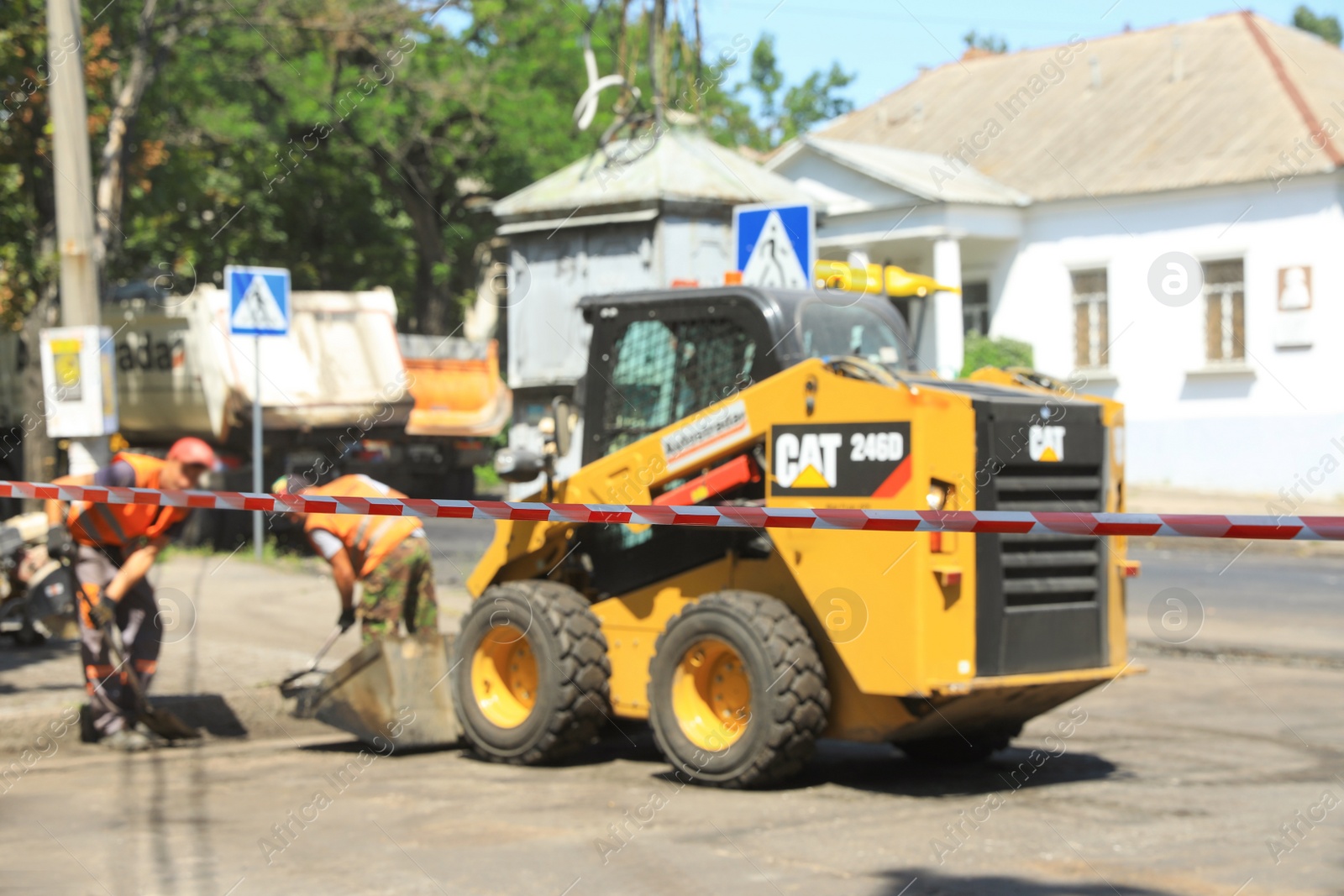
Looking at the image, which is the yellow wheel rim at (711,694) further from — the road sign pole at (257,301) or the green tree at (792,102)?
the green tree at (792,102)

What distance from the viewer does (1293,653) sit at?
10.7 metres

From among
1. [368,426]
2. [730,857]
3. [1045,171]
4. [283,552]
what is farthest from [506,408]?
[730,857]

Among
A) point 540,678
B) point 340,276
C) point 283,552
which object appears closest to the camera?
point 540,678

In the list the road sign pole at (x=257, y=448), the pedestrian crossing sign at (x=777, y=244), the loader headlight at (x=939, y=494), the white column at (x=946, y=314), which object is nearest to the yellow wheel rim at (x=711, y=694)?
the loader headlight at (x=939, y=494)

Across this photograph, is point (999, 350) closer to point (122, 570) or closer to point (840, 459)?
point (122, 570)

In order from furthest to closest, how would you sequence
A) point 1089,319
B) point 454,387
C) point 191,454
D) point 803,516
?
1. point 1089,319
2. point 454,387
3. point 191,454
4. point 803,516

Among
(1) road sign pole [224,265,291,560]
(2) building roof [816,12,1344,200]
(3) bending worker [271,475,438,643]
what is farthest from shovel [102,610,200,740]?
(2) building roof [816,12,1344,200]

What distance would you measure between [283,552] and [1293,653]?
1079 cm

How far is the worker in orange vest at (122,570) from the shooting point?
8016mm

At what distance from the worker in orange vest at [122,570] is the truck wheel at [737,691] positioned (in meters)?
2.73

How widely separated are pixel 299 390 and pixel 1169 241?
15.0 m

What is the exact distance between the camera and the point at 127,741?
8.00 metres

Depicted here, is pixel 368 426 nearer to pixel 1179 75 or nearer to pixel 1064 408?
pixel 1064 408

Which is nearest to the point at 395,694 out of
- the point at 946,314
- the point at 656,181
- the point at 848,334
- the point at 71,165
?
the point at 848,334
